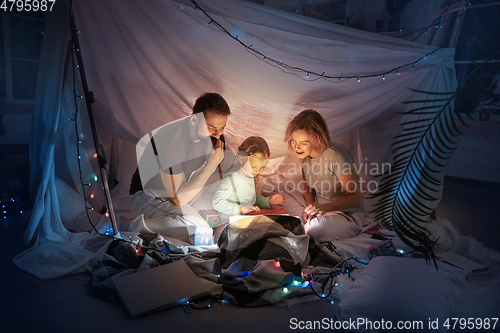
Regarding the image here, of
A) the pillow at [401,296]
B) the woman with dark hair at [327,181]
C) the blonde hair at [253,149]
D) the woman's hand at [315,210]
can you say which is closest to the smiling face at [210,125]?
the blonde hair at [253,149]

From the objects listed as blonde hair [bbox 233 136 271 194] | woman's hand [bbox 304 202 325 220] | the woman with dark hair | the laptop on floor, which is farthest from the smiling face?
the laptop on floor

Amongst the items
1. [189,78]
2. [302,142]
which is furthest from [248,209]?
[189,78]

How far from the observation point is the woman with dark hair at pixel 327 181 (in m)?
2.10

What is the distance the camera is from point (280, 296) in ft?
5.02

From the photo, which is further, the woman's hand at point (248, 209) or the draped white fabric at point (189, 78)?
the woman's hand at point (248, 209)

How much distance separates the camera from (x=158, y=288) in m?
1.52

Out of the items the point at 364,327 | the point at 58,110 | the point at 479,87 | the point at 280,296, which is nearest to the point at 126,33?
the point at 58,110

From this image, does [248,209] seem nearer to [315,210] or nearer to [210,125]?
[315,210]

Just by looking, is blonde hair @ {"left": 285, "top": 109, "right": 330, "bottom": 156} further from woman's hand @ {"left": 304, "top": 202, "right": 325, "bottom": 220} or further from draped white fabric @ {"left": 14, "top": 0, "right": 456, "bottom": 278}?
woman's hand @ {"left": 304, "top": 202, "right": 325, "bottom": 220}

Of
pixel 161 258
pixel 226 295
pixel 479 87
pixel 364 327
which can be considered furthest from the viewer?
pixel 161 258

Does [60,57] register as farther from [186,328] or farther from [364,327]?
[364,327]

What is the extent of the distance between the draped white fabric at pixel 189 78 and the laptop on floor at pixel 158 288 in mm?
404

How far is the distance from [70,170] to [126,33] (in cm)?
95

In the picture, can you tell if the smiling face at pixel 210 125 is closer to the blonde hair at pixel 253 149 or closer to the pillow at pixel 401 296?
the blonde hair at pixel 253 149
